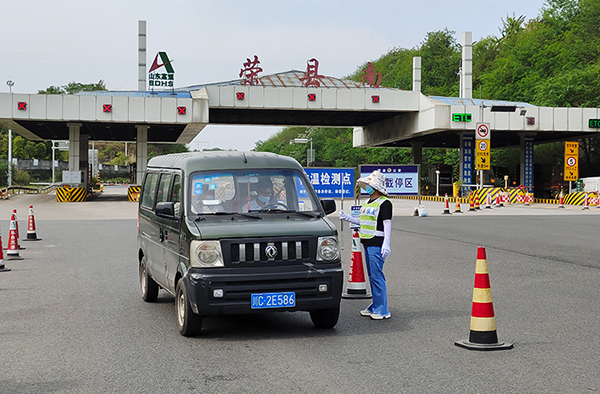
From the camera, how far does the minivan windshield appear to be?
26.7 ft

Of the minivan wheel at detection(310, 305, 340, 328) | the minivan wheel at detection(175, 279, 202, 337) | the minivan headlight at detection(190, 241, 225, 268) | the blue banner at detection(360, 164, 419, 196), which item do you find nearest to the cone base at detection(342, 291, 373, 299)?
the minivan wheel at detection(310, 305, 340, 328)

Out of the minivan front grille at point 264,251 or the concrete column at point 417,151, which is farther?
the concrete column at point 417,151

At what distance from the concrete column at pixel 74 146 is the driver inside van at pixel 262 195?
144 ft

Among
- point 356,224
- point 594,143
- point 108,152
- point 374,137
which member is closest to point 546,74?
point 594,143

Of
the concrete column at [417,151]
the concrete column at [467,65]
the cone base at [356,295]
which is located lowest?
the cone base at [356,295]

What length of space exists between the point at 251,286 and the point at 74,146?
45.9 metres

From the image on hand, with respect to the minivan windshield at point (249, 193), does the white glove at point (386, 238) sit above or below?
below

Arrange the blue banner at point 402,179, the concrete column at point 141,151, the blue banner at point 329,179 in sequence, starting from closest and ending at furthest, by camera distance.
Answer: the blue banner at point 329,179 < the blue banner at point 402,179 < the concrete column at point 141,151

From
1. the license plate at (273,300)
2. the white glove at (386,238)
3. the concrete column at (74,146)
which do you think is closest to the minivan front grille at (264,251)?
the license plate at (273,300)

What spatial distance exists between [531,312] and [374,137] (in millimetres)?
55181

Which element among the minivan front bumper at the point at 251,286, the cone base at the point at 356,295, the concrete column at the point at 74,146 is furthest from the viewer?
the concrete column at the point at 74,146

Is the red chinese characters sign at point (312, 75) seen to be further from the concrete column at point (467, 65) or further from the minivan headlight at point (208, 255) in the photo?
the minivan headlight at point (208, 255)

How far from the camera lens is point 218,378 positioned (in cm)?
593

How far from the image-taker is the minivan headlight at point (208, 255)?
290 inches
